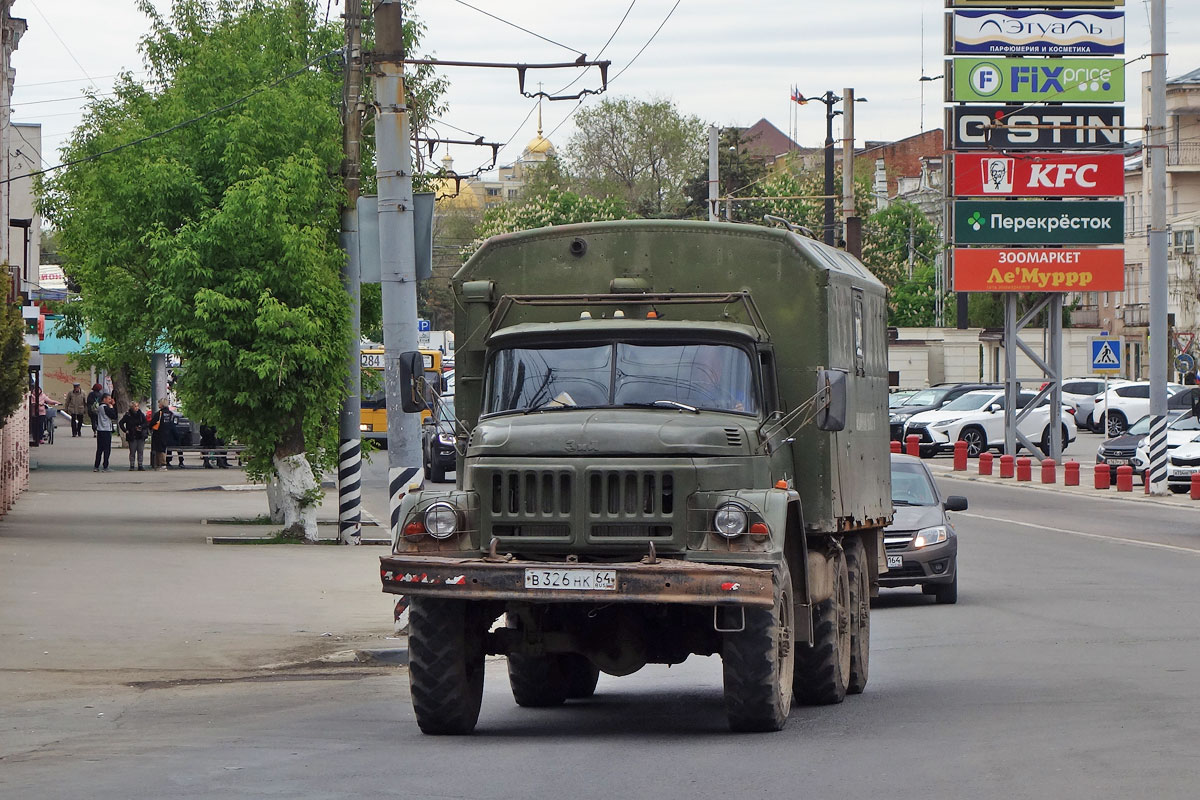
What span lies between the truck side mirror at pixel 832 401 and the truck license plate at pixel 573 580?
170 centimetres

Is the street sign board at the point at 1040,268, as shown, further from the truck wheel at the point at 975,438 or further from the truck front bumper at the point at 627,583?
the truck front bumper at the point at 627,583

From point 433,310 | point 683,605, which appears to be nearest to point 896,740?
point 683,605

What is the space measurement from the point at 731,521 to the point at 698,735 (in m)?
1.35

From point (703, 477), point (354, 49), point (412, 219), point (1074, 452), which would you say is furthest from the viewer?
point (1074, 452)

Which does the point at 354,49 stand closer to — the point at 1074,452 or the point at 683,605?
the point at 683,605

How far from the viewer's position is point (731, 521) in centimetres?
995

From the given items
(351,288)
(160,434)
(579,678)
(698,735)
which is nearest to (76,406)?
(160,434)

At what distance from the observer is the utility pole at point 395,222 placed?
54.3 feet

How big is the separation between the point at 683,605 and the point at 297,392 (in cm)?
1649

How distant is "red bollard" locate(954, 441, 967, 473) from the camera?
155 ft

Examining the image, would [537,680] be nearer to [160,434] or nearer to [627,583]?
[627,583]

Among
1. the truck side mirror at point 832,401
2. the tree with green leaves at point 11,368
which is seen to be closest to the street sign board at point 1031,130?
the tree with green leaves at point 11,368

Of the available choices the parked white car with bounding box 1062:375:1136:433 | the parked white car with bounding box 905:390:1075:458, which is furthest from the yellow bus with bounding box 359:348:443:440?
the parked white car with bounding box 1062:375:1136:433

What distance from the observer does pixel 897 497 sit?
20.1 metres
